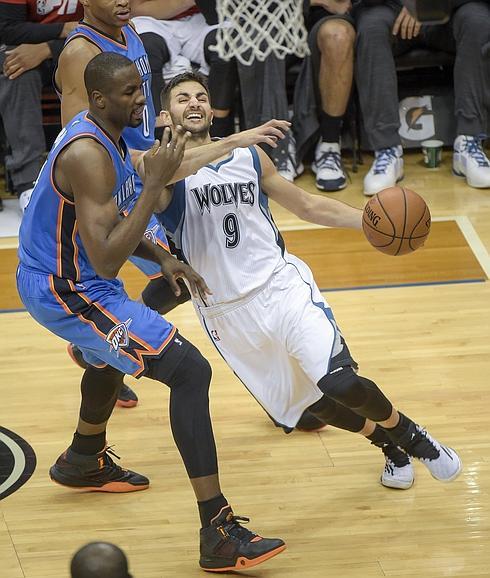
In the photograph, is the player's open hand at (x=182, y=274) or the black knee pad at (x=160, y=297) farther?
the black knee pad at (x=160, y=297)

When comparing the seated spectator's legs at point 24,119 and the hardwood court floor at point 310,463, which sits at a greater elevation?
the seated spectator's legs at point 24,119

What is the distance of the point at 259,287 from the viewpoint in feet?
15.1

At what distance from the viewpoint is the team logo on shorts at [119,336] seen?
4168mm

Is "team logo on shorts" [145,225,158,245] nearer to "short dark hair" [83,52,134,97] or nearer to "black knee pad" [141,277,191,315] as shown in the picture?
"black knee pad" [141,277,191,315]

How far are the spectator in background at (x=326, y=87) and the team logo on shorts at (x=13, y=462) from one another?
3835 mm

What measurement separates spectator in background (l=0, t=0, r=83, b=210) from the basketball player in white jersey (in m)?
3.60

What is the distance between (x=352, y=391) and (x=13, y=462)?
167 cm

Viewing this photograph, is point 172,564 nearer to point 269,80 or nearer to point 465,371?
point 465,371

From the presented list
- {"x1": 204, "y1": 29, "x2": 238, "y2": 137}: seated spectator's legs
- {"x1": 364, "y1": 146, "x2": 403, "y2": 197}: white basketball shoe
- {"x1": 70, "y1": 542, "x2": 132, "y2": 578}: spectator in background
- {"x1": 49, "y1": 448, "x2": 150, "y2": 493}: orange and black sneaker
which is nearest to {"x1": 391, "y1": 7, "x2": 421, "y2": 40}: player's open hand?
{"x1": 364, "y1": 146, "x2": 403, "y2": 197}: white basketball shoe

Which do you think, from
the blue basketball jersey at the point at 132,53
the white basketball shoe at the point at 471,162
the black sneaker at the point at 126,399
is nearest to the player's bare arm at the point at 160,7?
the white basketball shoe at the point at 471,162

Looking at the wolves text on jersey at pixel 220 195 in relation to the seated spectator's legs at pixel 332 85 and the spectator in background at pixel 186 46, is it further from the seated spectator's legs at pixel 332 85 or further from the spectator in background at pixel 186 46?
the spectator in background at pixel 186 46

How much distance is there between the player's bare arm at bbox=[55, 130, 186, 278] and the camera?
3904 mm

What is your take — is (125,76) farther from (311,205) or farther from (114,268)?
(311,205)

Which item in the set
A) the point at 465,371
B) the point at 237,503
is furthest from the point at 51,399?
the point at 465,371
